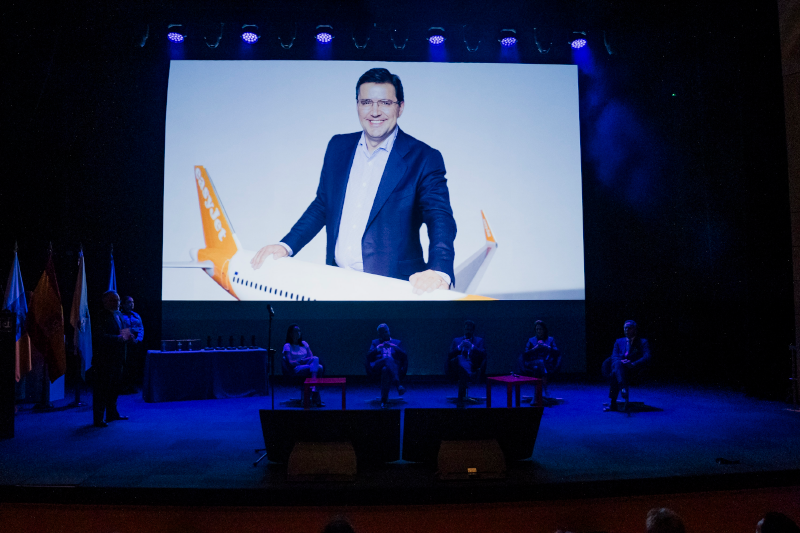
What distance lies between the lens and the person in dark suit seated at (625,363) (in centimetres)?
618

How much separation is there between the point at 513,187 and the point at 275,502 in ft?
19.1

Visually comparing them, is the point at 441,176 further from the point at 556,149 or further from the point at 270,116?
the point at 270,116

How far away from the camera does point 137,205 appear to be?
27.3 feet

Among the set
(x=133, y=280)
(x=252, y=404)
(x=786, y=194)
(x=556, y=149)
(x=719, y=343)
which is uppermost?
(x=556, y=149)

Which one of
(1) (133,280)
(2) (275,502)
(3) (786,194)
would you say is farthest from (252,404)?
(3) (786,194)

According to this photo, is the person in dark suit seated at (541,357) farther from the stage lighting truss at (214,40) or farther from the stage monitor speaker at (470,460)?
the stage lighting truss at (214,40)

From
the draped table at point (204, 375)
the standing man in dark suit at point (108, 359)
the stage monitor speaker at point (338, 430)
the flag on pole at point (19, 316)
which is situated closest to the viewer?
the stage monitor speaker at point (338, 430)

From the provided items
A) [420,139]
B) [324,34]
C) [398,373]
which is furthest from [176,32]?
[398,373]

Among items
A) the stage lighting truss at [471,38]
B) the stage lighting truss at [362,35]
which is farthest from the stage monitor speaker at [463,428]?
the stage lighting truss at [471,38]

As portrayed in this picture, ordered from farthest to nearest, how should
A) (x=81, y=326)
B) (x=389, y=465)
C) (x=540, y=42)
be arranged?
(x=540, y=42)
(x=81, y=326)
(x=389, y=465)

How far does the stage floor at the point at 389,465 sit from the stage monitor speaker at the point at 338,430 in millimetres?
138

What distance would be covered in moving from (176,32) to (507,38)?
4583 millimetres

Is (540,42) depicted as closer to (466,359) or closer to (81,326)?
(466,359)

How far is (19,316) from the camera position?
6.20m
